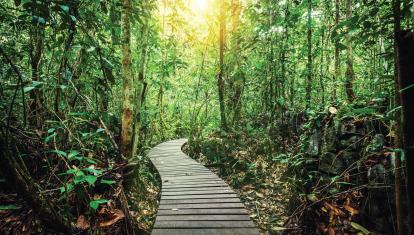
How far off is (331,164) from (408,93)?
3.12 meters

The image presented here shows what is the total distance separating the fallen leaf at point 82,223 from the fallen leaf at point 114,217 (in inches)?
6.8

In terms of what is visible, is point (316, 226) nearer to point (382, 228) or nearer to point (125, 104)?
point (382, 228)

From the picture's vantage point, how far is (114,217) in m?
3.64

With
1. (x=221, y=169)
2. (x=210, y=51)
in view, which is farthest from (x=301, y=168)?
(x=210, y=51)

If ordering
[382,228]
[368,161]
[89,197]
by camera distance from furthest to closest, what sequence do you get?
[368,161] → [89,197] → [382,228]

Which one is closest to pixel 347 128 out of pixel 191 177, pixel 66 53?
pixel 191 177

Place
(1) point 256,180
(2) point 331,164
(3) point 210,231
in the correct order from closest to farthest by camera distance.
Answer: (3) point 210,231 < (2) point 331,164 < (1) point 256,180

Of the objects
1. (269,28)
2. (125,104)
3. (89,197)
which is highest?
(269,28)

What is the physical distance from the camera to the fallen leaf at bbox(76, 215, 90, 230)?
3.37m

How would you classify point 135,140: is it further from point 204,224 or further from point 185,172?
point 204,224

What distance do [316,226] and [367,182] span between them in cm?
97

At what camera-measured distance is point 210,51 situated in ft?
35.0

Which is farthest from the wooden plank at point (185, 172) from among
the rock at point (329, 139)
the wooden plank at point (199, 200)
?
the rock at point (329, 139)

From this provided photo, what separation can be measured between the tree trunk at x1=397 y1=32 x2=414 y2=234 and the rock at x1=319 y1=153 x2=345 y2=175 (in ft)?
8.57
